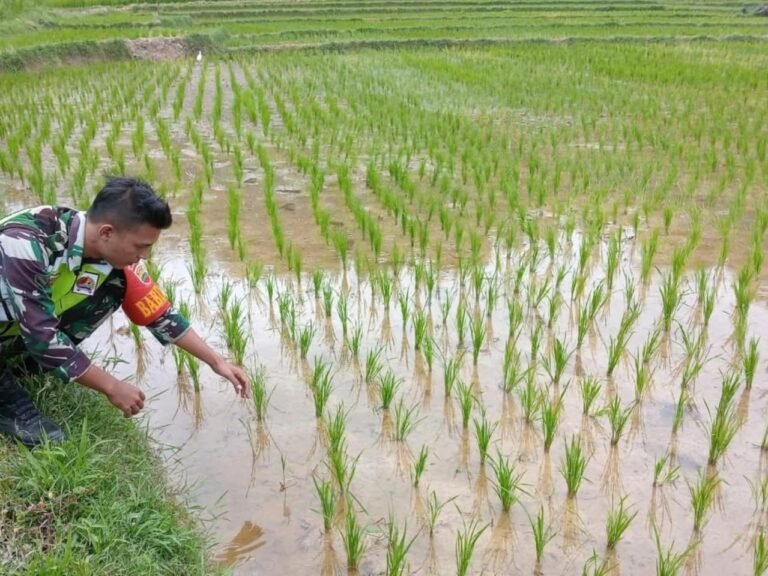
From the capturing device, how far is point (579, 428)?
2689mm

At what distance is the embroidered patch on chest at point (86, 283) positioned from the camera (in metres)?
2.23

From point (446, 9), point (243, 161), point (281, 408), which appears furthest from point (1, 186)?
point (446, 9)

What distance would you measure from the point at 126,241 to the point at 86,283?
10.1 inches

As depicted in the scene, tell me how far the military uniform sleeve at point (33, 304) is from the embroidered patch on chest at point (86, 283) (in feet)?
0.47

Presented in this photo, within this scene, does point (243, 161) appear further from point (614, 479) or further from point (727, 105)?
point (727, 105)

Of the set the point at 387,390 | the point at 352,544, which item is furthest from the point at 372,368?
the point at 352,544

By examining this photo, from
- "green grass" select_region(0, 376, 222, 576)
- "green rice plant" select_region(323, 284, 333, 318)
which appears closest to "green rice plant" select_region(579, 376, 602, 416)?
"green rice plant" select_region(323, 284, 333, 318)

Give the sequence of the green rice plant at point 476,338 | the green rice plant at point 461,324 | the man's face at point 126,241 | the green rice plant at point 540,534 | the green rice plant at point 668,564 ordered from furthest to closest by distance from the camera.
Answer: the green rice plant at point 461,324, the green rice plant at point 476,338, the man's face at point 126,241, the green rice plant at point 540,534, the green rice plant at point 668,564

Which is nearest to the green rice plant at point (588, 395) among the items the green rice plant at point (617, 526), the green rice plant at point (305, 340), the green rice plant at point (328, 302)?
the green rice plant at point (617, 526)

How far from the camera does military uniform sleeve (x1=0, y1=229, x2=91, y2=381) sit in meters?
2.01

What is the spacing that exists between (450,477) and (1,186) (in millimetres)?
4369

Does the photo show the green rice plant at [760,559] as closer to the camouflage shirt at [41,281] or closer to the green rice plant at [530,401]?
the green rice plant at [530,401]

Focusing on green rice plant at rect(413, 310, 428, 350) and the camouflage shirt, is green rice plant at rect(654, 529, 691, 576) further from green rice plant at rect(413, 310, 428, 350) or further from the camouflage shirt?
the camouflage shirt

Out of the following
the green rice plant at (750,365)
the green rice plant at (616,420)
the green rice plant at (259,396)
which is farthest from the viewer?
the green rice plant at (750,365)
